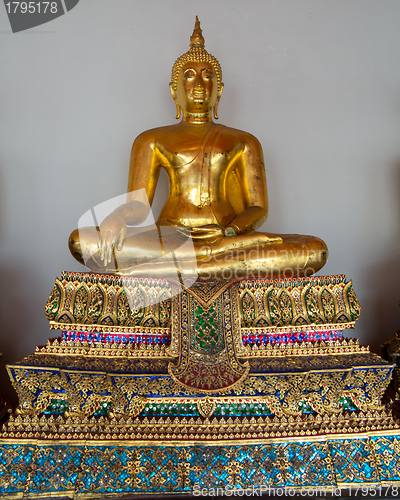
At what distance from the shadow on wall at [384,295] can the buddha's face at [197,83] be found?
59.1 inches

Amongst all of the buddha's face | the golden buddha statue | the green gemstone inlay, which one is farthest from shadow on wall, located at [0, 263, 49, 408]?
the buddha's face

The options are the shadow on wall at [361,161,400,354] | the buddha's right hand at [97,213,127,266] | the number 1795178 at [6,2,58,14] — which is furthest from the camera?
the number 1795178 at [6,2,58,14]

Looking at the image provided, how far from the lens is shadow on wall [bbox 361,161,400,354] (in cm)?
299

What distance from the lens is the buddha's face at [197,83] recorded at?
2705mm

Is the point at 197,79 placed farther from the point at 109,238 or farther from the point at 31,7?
the point at 31,7

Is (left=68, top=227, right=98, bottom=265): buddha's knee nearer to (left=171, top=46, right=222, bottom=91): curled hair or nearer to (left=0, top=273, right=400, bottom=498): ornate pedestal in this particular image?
(left=0, top=273, right=400, bottom=498): ornate pedestal

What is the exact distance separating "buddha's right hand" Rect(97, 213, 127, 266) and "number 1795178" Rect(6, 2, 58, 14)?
6.65 feet

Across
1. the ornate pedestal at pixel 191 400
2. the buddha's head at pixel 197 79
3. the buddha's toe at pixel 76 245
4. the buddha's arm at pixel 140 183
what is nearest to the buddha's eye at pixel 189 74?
the buddha's head at pixel 197 79

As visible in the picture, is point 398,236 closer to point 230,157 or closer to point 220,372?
point 230,157

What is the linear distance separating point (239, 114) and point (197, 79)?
63 centimetres

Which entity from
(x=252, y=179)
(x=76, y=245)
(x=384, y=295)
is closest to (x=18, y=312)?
(x=76, y=245)

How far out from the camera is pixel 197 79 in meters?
2.71

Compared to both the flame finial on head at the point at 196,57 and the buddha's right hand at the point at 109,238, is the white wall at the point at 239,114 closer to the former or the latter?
the flame finial on head at the point at 196,57

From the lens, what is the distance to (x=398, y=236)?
3.10m
